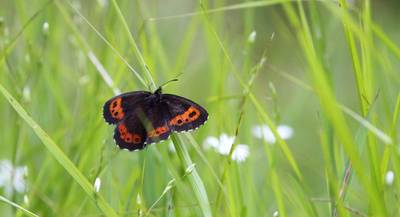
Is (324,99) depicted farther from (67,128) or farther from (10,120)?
(10,120)

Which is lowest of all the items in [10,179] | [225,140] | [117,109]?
[225,140]

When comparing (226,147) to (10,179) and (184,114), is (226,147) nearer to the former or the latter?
(184,114)

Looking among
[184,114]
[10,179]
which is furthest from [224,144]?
[10,179]

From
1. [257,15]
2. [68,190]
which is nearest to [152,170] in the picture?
[68,190]

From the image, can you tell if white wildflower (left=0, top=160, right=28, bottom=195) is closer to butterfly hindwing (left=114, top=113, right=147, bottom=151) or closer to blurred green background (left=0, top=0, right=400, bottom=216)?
blurred green background (left=0, top=0, right=400, bottom=216)

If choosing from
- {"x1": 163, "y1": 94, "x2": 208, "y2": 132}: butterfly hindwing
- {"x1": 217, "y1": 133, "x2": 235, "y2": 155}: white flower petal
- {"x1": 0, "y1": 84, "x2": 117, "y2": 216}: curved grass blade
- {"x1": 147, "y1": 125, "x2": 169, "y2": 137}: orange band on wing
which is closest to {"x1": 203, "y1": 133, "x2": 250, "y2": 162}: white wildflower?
{"x1": 217, "y1": 133, "x2": 235, "y2": 155}: white flower petal

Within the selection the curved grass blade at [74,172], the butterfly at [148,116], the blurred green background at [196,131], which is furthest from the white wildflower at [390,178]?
the curved grass blade at [74,172]
